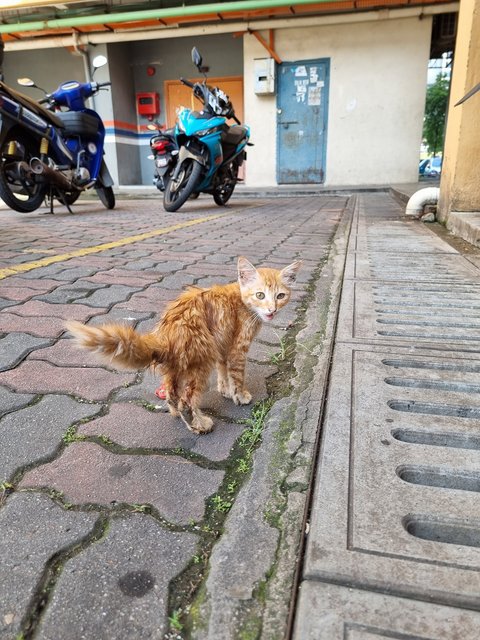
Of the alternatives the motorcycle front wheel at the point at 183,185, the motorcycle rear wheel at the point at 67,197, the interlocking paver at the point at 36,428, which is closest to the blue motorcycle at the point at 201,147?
the motorcycle front wheel at the point at 183,185

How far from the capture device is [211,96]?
770 centimetres

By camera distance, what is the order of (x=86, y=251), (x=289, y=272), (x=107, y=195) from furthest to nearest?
(x=107, y=195)
(x=86, y=251)
(x=289, y=272)

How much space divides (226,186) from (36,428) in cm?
772

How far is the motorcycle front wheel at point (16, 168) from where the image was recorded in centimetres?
607

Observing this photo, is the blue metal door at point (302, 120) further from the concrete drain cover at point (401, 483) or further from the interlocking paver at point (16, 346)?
the concrete drain cover at point (401, 483)

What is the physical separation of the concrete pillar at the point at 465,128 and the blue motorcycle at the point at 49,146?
5105 millimetres

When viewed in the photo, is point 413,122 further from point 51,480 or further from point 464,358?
point 51,480

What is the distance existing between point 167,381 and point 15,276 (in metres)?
2.44

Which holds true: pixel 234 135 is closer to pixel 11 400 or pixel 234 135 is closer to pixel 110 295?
pixel 110 295

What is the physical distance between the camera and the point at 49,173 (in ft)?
21.2

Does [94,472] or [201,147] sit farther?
[201,147]

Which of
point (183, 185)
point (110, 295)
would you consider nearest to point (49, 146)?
point (183, 185)

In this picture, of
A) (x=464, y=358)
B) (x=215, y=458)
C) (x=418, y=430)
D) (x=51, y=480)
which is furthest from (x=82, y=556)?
(x=464, y=358)

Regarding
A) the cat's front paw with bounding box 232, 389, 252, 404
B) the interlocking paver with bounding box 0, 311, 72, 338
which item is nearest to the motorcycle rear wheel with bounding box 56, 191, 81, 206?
the interlocking paver with bounding box 0, 311, 72, 338
